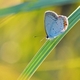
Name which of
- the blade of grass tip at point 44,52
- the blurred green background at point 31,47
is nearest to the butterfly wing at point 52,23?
the blade of grass tip at point 44,52

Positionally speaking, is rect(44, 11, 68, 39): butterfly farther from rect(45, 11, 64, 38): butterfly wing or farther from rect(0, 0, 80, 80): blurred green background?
rect(0, 0, 80, 80): blurred green background

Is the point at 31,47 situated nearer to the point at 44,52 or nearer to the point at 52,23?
the point at 44,52

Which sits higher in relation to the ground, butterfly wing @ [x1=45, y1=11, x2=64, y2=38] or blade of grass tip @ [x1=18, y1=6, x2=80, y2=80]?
butterfly wing @ [x1=45, y1=11, x2=64, y2=38]

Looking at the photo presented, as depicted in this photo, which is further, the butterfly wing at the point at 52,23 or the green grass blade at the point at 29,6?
the green grass blade at the point at 29,6

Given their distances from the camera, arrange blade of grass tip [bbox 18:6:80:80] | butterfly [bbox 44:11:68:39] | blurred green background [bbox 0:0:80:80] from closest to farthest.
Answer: butterfly [bbox 44:11:68:39]
blade of grass tip [bbox 18:6:80:80]
blurred green background [bbox 0:0:80:80]

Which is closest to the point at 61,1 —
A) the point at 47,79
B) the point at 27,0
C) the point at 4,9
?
the point at 27,0

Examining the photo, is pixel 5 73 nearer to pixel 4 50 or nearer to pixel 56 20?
pixel 4 50

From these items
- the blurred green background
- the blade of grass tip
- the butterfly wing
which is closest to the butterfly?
the butterfly wing

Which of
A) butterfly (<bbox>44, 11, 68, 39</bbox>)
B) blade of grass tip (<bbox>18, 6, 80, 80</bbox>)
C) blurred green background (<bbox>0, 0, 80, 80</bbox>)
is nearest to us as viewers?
butterfly (<bbox>44, 11, 68, 39</bbox>)

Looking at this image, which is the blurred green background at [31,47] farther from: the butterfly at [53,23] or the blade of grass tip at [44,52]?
the butterfly at [53,23]
